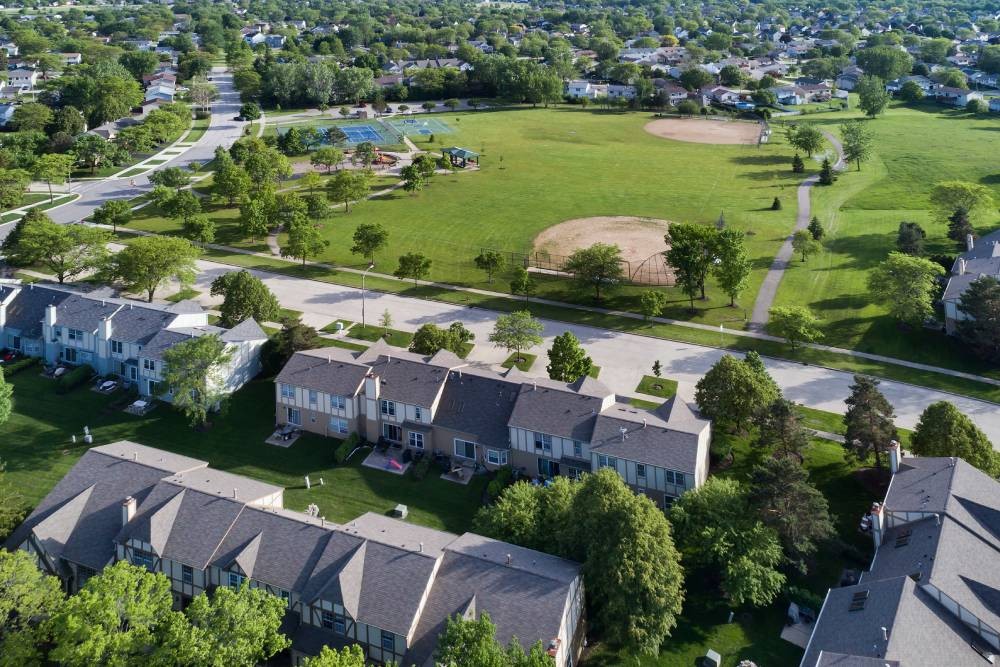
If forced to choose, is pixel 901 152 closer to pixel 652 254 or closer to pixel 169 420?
pixel 652 254

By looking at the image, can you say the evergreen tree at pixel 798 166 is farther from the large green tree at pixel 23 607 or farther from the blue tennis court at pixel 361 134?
the large green tree at pixel 23 607

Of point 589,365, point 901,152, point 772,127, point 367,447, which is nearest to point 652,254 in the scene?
point 589,365

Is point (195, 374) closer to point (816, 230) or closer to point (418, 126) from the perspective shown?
point (816, 230)

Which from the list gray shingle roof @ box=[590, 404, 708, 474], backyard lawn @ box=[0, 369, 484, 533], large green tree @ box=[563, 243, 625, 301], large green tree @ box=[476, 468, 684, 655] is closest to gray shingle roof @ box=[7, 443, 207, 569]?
backyard lawn @ box=[0, 369, 484, 533]

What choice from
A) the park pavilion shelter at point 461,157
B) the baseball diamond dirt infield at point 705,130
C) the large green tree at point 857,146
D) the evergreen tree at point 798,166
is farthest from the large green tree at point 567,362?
the baseball diamond dirt infield at point 705,130

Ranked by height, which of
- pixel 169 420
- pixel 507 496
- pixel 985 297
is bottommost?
pixel 169 420

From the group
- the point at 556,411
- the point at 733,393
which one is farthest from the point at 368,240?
the point at 733,393

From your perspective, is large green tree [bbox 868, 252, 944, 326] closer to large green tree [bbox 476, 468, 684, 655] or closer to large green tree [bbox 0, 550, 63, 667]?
large green tree [bbox 476, 468, 684, 655]
